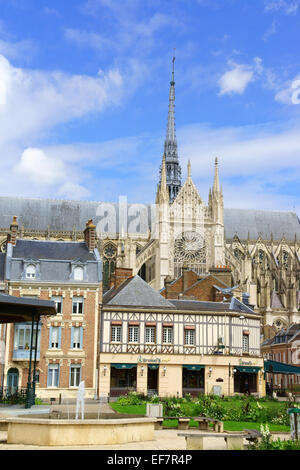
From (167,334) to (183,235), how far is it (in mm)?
27303

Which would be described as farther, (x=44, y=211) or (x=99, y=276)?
(x=44, y=211)

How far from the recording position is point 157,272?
54906 millimetres

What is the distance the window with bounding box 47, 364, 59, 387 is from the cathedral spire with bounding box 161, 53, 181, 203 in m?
43.3

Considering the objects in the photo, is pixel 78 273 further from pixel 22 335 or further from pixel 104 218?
pixel 104 218

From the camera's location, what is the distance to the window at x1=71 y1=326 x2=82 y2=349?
2858 cm

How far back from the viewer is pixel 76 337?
28.7 metres

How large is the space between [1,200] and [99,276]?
→ 125 ft

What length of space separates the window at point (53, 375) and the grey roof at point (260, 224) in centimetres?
4277

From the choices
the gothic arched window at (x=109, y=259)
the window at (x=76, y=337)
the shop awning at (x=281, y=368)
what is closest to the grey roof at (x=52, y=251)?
the window at (x=76, y=337)

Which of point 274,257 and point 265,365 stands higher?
point 274,257

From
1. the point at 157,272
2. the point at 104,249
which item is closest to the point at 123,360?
the point at 157,272

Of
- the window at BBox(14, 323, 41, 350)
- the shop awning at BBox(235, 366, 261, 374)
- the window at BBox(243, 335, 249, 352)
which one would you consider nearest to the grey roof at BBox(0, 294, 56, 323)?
the window at BBox(14, 323, 41, 350)

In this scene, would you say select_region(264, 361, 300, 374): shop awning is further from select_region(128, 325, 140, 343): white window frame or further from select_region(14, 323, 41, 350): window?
select_region(14, 323, 41, 350): window
